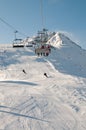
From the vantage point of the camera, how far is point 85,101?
19.6m

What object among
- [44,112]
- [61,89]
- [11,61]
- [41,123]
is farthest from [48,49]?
[11,61]

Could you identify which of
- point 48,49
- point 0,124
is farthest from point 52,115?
point 48,49

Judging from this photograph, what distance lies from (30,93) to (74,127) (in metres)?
6.31

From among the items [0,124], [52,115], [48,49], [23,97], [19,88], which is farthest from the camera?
[48,49]

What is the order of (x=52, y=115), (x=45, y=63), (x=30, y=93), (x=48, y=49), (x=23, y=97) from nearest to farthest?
1. (x=52, y=115)
2. (x=23, y=97)
3. (x=30, y=93)
4. (x=48, y=49)
5. (x=45, y=63)

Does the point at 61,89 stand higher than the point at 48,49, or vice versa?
the point at 48,49

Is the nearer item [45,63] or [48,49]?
[48,49]

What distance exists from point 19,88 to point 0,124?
8.15m

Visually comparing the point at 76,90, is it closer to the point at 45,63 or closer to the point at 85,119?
the point at 85,119

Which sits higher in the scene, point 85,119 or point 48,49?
point 48,49

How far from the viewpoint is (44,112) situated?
16453 millimetres

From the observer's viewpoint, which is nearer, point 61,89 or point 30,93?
point 30,93

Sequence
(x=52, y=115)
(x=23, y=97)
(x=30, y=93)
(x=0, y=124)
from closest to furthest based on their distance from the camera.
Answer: (x=0, y=124) → (x=52, y=115) → (x=23, y=97) → (x=30, y=93)

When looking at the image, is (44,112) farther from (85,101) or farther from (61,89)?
(61,89)
